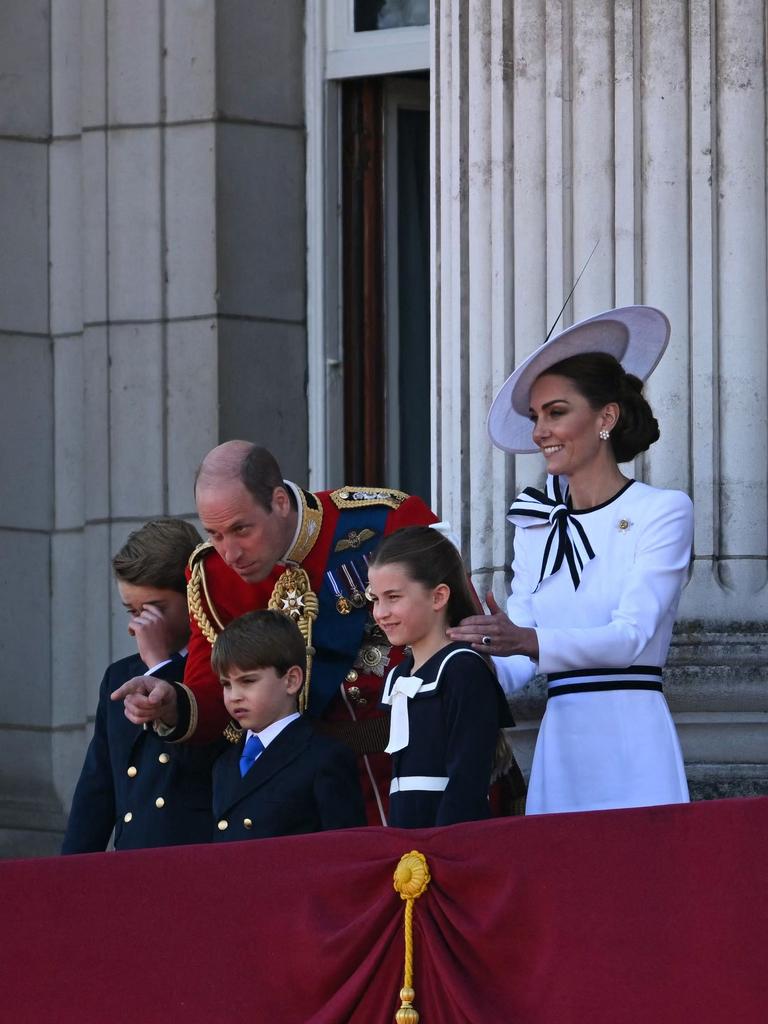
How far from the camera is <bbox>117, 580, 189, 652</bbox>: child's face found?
254 inches

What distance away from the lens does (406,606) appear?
5539 mm

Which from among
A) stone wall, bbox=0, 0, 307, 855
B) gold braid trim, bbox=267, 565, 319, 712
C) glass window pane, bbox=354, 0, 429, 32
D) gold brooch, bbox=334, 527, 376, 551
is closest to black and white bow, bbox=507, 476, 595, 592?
gold brooch, bbox=334, 527, 376, 551

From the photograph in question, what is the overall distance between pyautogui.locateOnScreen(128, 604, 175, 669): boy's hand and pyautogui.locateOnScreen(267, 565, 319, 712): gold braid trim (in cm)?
39

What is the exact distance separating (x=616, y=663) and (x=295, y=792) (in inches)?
31.8

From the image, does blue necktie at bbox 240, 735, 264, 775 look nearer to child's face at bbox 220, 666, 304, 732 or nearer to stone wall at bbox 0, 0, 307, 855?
child's face at bbox 220, 666, 304, 732

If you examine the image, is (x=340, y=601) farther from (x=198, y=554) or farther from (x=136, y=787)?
(x=136, y=787)

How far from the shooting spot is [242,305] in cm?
904

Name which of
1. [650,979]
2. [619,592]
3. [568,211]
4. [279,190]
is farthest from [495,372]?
[650,979]

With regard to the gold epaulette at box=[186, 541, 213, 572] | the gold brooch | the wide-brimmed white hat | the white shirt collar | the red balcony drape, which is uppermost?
the wide-brimmed white hat

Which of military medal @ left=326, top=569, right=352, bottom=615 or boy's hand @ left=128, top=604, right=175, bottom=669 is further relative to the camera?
boy's hand @ left=128, top=604, right=175, bottom=669

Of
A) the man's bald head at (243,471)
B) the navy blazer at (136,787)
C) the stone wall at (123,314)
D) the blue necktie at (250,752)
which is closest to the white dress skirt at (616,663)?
the blue necktie at (250,752)

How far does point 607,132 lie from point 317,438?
2.38 m

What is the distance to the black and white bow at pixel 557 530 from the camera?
18.8 ft

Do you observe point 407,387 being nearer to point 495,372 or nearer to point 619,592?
point 495,372
